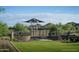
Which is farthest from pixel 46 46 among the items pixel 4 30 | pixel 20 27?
pixel 4 30

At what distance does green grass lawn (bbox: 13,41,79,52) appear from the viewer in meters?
4.26

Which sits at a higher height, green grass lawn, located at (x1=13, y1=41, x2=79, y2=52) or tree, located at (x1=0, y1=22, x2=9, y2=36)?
tree, located at (x1=0, y1=22, x2=9, y2=36)

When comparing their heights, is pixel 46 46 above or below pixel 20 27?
below

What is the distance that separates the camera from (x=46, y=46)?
427 centimetres

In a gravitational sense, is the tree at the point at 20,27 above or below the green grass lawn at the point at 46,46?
above

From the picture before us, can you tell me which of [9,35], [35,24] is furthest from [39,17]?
[9,35]

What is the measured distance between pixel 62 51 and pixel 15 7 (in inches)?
28.3

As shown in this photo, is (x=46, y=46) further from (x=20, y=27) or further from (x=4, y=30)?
(x=4, y=30)

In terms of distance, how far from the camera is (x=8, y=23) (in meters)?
4.26

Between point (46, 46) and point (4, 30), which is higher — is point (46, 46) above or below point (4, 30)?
below

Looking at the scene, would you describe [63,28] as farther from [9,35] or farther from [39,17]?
[9,35]

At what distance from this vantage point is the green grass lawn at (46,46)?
4.26 metres

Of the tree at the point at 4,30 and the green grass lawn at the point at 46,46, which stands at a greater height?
the tree at the point at 4,30
